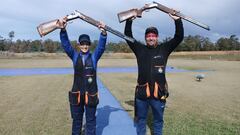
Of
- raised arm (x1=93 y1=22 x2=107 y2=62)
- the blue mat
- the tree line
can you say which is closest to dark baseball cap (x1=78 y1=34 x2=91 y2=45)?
raised arm (x1=93 y1=22 x2=107 y2=62)

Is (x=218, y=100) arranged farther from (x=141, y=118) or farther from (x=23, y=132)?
(x=23, y=132)

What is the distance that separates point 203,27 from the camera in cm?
507

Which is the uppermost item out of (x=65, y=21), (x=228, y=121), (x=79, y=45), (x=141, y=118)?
(x=65, y=21)

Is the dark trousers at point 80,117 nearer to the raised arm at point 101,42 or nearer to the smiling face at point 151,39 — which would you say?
the raised arm at point 101,42

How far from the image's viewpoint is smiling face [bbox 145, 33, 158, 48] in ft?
15.8

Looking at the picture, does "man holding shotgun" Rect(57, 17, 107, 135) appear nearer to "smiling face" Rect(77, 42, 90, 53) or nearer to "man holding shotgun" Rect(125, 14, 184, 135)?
"smiling face" Rect(77, 42, 90, 53)

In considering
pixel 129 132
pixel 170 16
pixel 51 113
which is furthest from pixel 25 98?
pixel 170 16

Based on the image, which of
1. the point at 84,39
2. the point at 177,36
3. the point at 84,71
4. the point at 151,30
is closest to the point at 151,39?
the point at 151,30

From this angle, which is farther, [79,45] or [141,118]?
[141,118]

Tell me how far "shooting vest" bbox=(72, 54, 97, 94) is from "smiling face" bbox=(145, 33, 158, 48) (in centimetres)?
93

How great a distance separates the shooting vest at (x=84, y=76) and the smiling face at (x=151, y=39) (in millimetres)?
931

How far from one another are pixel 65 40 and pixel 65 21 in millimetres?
282

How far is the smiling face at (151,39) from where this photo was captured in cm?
483

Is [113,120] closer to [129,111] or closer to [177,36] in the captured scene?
[129,111]
